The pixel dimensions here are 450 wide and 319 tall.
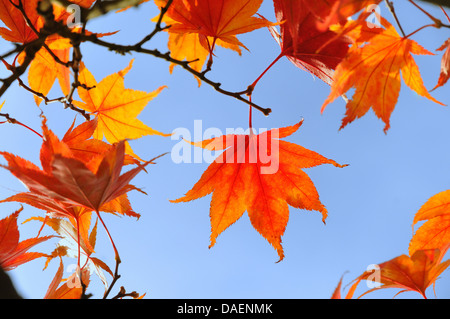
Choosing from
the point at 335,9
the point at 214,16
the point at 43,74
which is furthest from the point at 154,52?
the point at 43,74

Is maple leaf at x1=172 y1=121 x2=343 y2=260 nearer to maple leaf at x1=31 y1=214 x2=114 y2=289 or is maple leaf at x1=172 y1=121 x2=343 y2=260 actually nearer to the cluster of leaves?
the cluster of leaves

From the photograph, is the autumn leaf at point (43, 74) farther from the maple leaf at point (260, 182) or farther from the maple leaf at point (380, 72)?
the maple leaf at point (380, 72)

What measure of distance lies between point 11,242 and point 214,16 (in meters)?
0.57

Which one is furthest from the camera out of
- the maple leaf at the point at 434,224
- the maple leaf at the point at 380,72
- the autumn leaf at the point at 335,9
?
Result: the maple leaf at the point at 434,224

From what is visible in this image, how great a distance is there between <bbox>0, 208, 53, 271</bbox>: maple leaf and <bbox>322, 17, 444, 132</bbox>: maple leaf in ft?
2.01

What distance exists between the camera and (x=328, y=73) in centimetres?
75

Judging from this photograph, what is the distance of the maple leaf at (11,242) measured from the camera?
68 centimetres

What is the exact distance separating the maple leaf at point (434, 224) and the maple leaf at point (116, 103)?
0.58 metres

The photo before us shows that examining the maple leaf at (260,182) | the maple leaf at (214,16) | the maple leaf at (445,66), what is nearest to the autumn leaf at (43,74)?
the maple leaf at (214,16)

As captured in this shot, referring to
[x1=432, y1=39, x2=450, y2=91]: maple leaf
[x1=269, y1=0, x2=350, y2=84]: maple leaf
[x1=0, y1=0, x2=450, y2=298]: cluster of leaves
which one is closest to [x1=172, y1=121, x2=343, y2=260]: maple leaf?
[x1=0, y1=0, x2=450, y2=298]: cluster of leaves

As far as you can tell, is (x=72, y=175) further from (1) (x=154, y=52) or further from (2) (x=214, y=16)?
(2) (x=214, y=16)

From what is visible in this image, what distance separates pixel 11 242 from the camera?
0.68 meters

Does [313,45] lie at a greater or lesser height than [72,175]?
greater

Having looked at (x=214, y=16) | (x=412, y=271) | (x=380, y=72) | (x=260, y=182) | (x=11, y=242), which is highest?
(x=214, y=16)
